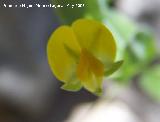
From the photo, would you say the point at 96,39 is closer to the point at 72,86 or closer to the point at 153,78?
the point at 72,86

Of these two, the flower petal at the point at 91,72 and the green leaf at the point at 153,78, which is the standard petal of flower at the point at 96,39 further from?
the green leaf at the point at 153,78

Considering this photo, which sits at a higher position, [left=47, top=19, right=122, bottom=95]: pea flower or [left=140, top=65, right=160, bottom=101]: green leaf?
[left=47, top=19, right=122, bottom=95]: pea flower

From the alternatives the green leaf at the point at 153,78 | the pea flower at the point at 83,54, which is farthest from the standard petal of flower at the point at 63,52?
the green leaf at the point at 153,78

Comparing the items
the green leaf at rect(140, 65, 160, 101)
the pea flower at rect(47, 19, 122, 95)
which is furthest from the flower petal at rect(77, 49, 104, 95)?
the green leaf at rect(140, 65, 160, 101)

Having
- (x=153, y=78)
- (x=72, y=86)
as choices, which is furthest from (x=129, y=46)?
(x=72, y=86)

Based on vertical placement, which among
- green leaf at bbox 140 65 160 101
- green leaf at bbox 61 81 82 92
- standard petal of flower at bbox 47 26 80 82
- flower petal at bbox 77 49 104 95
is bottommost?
green leaf at bbox 140 65 160 101

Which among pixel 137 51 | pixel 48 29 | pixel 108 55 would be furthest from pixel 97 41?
pixel 48 29

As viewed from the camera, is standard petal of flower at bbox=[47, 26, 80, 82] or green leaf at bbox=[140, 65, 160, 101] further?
green leaf at bbox=[140, 65, 160, 101]

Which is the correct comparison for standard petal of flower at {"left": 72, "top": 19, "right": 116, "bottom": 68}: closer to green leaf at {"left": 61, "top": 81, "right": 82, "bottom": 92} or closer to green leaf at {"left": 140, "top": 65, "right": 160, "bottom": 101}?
green leaf at {"left": 61, "top": 81, "right": 82, "bottom": 92}
